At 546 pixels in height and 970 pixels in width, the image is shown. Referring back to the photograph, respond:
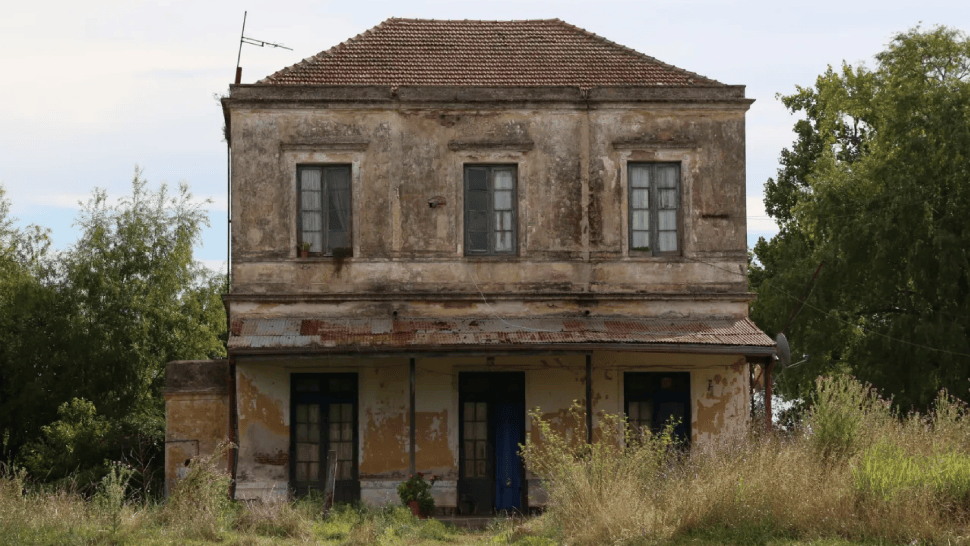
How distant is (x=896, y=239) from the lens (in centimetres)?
2842

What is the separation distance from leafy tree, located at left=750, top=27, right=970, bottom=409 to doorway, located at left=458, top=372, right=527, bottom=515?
36.6 ft

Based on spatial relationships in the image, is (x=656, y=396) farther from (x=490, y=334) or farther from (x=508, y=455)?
(x=490, y=334)

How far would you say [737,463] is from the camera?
A: 48.4 feet

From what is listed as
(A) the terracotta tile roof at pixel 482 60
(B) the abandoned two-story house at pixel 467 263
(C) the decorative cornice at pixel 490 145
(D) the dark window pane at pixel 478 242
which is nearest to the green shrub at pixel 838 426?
(B) the abandoned two-story house at pixel 467 263

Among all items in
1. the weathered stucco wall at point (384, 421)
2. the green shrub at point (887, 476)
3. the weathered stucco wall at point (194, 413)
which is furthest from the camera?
the weathered stucco wall at point (384, 421)

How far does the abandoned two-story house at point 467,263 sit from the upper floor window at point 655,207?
32 mm

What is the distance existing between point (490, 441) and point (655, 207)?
455cm

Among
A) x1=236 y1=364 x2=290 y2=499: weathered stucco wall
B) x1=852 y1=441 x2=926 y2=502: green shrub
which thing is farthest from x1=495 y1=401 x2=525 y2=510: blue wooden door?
x1=852 y1=441 x2=926 y2=502: green shrub

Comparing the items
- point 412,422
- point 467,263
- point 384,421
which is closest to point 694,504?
point 412,422

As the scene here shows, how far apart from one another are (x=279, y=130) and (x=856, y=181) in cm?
1536

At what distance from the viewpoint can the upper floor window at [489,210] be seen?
20.8 meters

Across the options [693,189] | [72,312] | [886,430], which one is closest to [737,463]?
[886,430]

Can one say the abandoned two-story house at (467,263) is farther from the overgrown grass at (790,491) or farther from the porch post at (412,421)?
the overgrown grass at (790,491)

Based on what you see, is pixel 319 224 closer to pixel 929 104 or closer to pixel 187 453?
pixel 187 453
